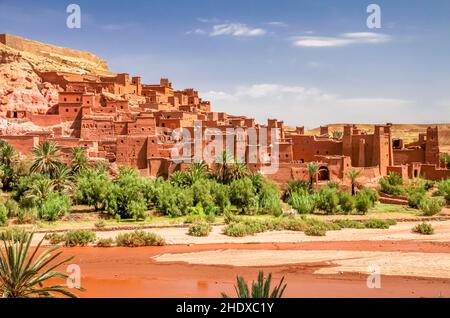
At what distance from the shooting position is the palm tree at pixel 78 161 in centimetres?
2670

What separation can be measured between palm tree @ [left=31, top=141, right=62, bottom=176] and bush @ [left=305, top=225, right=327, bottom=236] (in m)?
13.8

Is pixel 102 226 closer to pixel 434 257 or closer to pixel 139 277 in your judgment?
pixel 139 277

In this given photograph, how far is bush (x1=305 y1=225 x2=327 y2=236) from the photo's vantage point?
21.7 metres

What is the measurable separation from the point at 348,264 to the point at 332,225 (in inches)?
265

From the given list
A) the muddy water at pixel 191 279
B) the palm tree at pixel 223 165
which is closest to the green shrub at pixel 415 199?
the muddy water at pixel 191 279

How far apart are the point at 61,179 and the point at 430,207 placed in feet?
66.5

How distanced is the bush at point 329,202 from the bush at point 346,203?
0.28 meters

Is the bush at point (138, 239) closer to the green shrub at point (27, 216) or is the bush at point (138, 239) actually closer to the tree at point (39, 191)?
the green shrub at point (27, 216)

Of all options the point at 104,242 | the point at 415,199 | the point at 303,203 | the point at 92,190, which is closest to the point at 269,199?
the point at 303,203

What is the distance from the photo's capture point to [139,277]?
593 inches

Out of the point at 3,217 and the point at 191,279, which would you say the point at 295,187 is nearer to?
the point at 191,279

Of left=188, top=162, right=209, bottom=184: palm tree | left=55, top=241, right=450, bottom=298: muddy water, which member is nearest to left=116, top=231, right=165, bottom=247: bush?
left=55, top=241, right=450, bottom=298: muddy water

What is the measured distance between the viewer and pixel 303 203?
26188 mm
